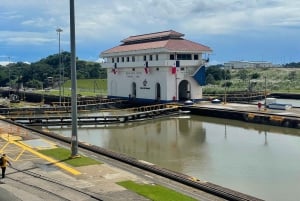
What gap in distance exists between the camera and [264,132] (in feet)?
121

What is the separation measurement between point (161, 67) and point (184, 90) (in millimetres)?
6345

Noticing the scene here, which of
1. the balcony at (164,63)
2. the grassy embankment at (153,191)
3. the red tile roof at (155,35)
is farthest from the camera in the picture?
the red tile roof at (155,35)

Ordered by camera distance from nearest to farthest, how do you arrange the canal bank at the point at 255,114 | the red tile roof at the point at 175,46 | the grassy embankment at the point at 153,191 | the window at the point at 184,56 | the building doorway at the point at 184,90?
1. the grassy embankment at the point at 153,191
2. the canal bank at the point at 255,114
3. the red tile roof at the point at 175,46
4. the window at the point at 184,56
5. the building doorway at the point at 184,90

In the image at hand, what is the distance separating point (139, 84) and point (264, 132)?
87.5 feet

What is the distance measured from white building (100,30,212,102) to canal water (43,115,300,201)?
9114 mm

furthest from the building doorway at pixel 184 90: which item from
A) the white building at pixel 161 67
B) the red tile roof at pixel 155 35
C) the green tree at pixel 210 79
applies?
the green tree at pixel 210 79

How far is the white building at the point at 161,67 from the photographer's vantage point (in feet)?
180

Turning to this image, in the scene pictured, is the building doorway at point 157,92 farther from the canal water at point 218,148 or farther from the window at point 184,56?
the canal water at point 218,148

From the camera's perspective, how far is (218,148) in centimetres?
3016

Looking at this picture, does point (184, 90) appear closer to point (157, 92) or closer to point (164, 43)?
point (157, 92)

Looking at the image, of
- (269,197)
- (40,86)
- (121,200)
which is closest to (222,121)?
(269,197)

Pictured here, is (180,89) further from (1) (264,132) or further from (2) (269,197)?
(2) (269,197)

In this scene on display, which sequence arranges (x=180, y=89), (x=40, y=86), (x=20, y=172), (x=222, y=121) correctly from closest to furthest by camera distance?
(x=20, y=172), (x=222, y=121), (x=180, y=89), (x=40, y=86)

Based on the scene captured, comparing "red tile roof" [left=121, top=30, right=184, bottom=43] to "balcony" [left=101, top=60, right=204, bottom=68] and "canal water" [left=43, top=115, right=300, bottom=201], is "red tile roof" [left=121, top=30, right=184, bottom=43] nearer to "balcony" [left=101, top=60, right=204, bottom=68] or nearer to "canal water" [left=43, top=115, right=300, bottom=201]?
"balcony" [left=101, top=60, right=204, bottom=68]
